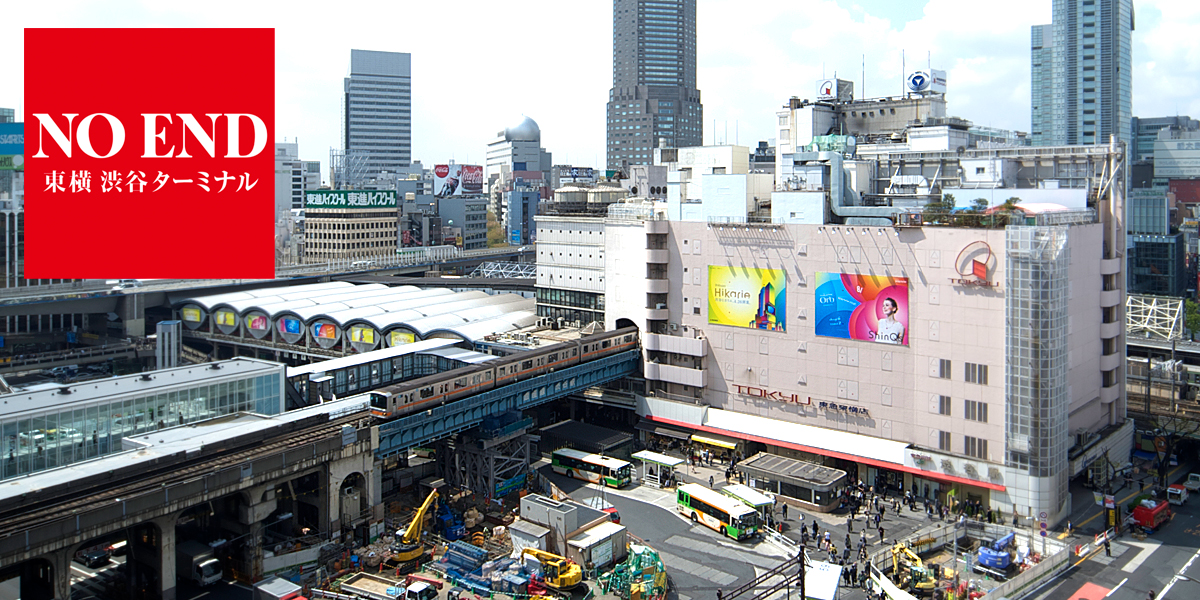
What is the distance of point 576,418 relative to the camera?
73.4 meters

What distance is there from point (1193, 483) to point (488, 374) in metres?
46.0

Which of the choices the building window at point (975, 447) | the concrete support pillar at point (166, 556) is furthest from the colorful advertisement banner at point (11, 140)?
the building window at point (975, 447)

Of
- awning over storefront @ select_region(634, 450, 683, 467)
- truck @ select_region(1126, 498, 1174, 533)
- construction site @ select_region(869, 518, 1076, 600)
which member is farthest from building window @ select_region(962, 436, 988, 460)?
awning over storefront @ select_region(634, 450, 683, 467)

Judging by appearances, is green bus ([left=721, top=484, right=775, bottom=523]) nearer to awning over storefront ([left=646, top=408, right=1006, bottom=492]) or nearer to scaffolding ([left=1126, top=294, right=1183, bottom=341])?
awning over storefront ([left=646, top=408, right=1006, bottom=492])

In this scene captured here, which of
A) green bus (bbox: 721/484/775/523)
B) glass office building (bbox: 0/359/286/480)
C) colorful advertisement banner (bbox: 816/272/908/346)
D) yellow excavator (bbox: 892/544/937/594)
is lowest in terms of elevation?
yellow excavator (bbox: 892/544/937/594)

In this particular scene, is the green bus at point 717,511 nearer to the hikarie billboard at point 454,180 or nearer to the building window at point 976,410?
the building window at point 976,410

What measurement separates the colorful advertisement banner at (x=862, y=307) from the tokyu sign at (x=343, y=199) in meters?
111

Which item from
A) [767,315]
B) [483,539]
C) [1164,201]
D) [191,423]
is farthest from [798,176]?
[1164,201]

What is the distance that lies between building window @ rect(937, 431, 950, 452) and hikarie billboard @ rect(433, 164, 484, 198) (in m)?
146

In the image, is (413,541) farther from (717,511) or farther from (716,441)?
(716,441)

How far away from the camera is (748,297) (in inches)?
2479

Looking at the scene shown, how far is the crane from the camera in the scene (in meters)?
46.3

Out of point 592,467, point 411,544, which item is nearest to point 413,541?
point 411,544

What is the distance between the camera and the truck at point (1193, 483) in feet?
191
